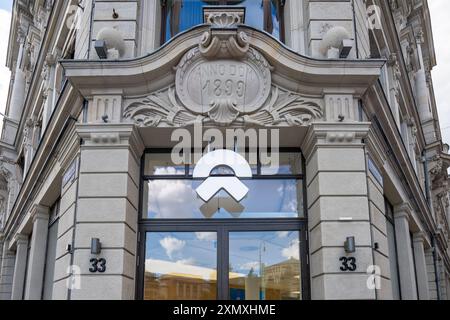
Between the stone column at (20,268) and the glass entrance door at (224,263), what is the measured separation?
10664 millimetres

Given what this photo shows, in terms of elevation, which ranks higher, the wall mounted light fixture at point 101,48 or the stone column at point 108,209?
the wall mounted light fixture at point 101,48

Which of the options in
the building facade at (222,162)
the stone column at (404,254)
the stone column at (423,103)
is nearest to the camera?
the building facade at (222,162)

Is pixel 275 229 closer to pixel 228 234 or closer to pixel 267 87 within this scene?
pixel 228 234

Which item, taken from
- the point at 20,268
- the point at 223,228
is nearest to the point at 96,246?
the point at 223,228

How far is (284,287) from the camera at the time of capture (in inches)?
380

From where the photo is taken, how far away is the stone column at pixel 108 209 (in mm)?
8859

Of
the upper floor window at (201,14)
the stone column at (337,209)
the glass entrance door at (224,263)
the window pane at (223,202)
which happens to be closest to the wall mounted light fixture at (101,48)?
the upper floor window at (201,14)

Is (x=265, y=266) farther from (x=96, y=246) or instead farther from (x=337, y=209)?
(x=96, y=246)

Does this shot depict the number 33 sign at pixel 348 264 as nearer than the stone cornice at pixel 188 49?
Yes

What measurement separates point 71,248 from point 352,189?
202 inches

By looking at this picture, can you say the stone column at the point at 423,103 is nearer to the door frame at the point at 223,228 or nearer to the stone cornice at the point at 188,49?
the stone cornice at the point at 188,49
